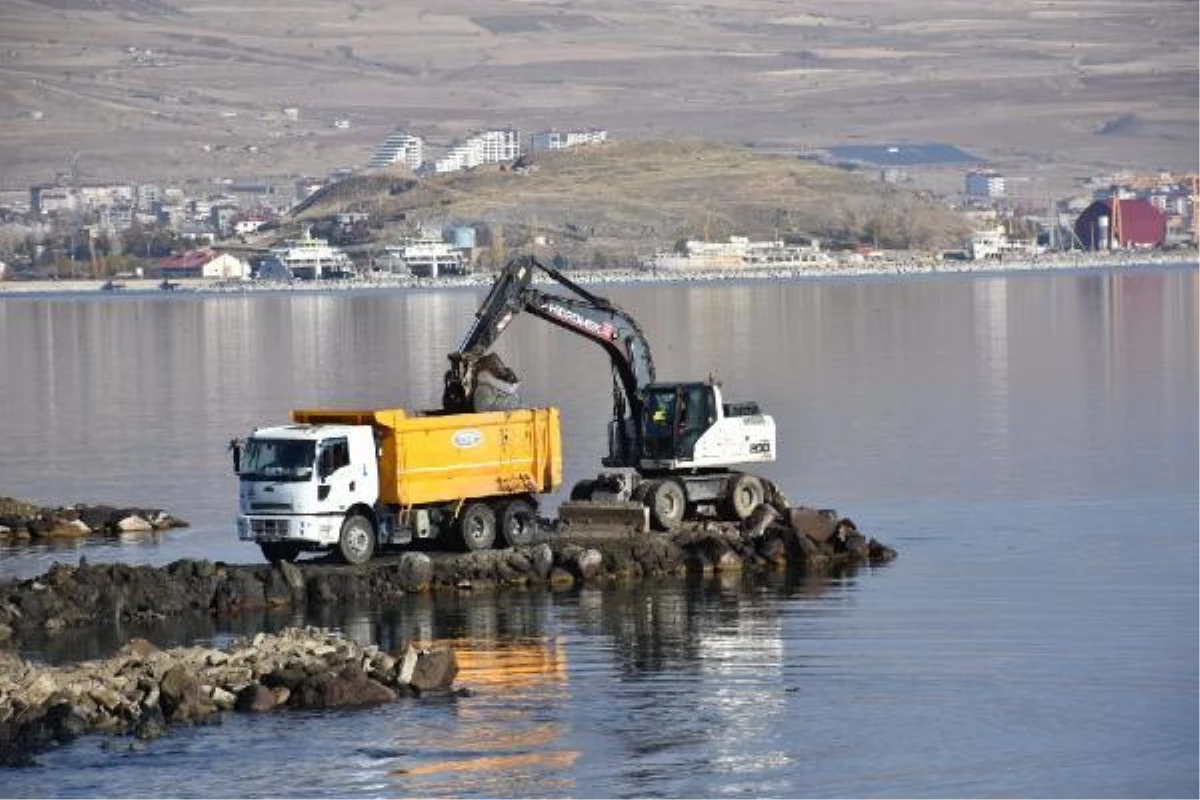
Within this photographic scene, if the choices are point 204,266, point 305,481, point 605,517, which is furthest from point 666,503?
point 204,266

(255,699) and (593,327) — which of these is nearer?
(255,699)

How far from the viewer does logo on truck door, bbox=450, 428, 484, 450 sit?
22.9 m

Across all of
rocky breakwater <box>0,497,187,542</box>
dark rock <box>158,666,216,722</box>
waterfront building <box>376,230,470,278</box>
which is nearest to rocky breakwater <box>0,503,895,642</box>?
dark rock <box>158,666,216,722</box>

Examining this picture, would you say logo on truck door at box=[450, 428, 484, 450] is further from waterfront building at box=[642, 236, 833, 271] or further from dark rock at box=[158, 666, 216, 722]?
waterfront building at box=[642, 236, 833, 271]

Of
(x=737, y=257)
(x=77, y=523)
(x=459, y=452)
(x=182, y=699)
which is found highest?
(x=737, y=257)

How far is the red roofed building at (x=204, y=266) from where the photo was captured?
174 m

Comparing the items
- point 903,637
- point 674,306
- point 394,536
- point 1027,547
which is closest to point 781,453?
point 1027,547

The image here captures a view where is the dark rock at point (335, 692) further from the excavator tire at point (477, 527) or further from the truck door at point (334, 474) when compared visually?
the excavator tire at point (477, 527)

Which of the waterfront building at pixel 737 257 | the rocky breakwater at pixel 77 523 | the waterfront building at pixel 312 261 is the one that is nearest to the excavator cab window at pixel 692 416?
the rocky breakwater at pixel 77 523

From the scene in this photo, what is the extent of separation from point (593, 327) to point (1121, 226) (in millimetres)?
174224

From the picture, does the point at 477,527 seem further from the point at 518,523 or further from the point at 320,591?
the point at 320,591

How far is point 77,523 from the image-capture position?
27797mm

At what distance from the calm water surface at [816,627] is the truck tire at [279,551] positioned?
55.7 inches

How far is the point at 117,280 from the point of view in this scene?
6693 inches
